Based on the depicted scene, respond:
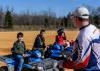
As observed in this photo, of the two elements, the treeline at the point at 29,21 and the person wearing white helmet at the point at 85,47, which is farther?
the treeline at the point at 29,21

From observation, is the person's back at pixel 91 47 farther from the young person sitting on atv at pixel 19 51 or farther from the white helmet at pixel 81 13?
the young person sitting on atv at pixel 19 51

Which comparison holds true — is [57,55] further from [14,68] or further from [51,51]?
[14,68]

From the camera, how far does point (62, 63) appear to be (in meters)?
4.57

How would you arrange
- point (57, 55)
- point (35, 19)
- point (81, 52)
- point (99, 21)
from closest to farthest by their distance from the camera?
point (81, 52) → point (57, 55) → point (99, 21) → point (35, 19)

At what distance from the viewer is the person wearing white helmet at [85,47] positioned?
4.39m

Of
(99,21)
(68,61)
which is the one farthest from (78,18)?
(99,21)

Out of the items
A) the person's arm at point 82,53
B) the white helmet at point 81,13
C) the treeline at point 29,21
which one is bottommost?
the treeline at point 29,21

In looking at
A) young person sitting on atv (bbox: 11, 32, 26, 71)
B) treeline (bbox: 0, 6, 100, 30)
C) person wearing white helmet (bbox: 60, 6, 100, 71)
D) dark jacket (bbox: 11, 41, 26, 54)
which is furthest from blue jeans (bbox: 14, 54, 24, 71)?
treeline (bbox: 0, 6, 100, 30)

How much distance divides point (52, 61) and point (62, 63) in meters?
8.36

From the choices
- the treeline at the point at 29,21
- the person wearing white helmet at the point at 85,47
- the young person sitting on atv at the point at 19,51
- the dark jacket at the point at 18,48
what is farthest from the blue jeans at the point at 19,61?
the treeline at the point at 29,21

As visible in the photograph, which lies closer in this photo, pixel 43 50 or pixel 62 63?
pixel 62 63

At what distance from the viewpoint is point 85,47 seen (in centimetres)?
438

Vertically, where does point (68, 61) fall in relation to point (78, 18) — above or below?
below

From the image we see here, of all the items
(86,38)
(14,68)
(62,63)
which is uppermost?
(86,38)
